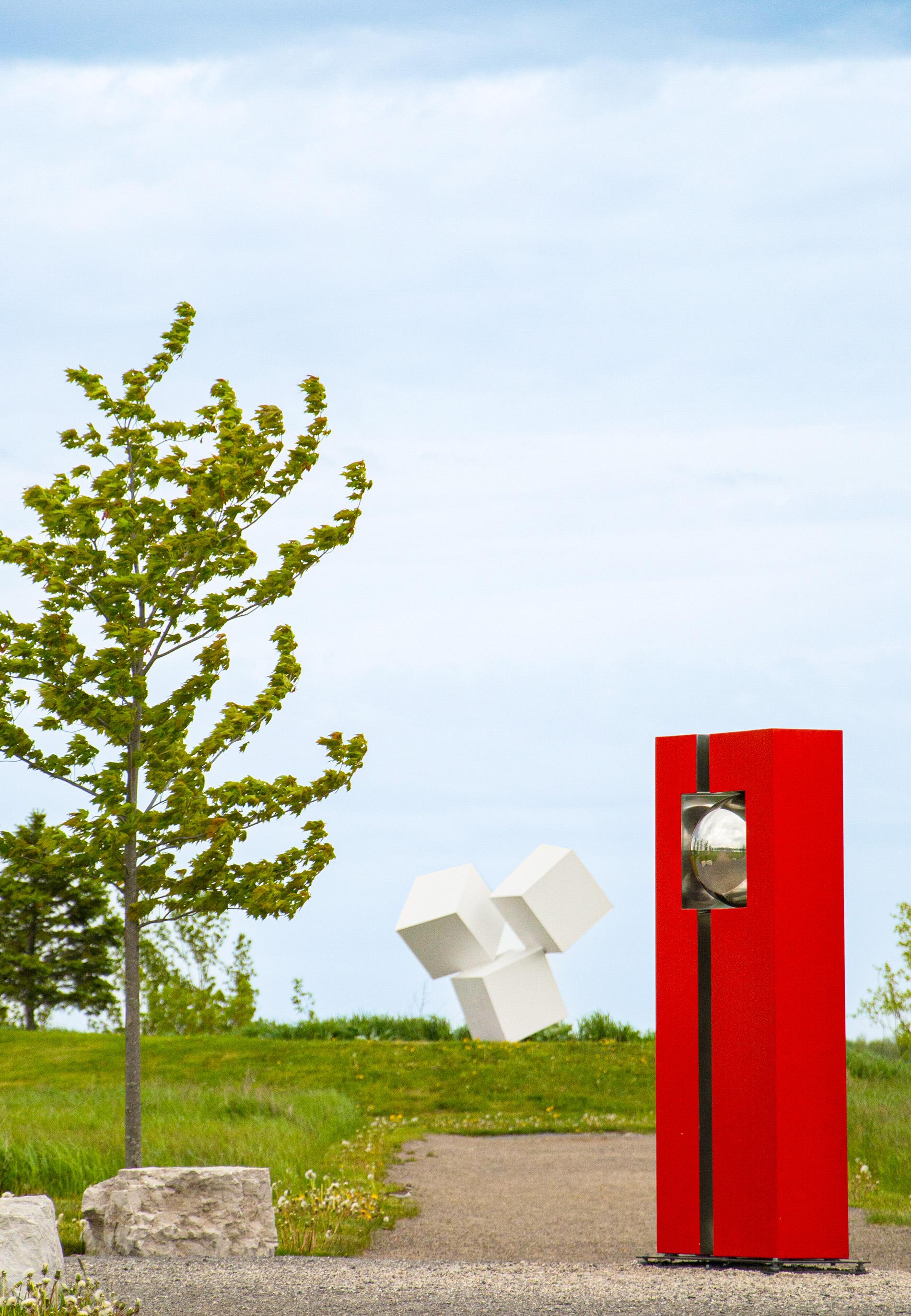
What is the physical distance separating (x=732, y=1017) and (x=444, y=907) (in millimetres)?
13022

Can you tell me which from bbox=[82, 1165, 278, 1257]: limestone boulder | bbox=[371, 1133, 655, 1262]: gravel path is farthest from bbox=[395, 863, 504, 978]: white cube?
bbox=[82, 1165, 278, 1257]: limestone boulder

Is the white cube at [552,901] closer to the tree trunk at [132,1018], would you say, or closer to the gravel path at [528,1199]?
the gravel path at [528,1199]

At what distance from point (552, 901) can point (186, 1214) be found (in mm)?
12913

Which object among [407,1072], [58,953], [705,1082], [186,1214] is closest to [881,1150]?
[705,1082]

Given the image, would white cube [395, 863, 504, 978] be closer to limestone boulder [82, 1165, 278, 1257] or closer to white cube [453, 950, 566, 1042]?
white cube [453, 950, 566, 1042]

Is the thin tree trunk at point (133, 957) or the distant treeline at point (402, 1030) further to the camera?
the distant treeline at point (402, 1030)

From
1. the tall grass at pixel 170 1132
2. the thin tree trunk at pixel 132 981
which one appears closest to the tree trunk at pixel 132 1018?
the thin tree trunk at pixel 132 981

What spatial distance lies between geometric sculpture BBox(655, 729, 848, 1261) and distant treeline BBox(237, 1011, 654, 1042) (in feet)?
47.9

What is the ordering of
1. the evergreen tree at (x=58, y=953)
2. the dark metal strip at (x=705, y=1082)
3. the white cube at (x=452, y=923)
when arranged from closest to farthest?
the dark metal strip at (x=705, y=1082) < the white cube at (x=452, y=923) < the evergreen tree at (x=58, y=953)

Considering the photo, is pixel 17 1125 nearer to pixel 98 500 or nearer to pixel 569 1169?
pixel 569 1169

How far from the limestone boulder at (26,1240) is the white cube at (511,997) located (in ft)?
47.6

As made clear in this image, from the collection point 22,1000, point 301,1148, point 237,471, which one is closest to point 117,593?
point 237,471

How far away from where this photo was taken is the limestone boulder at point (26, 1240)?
6.26 m

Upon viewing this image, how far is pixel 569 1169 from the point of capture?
42.8ft
